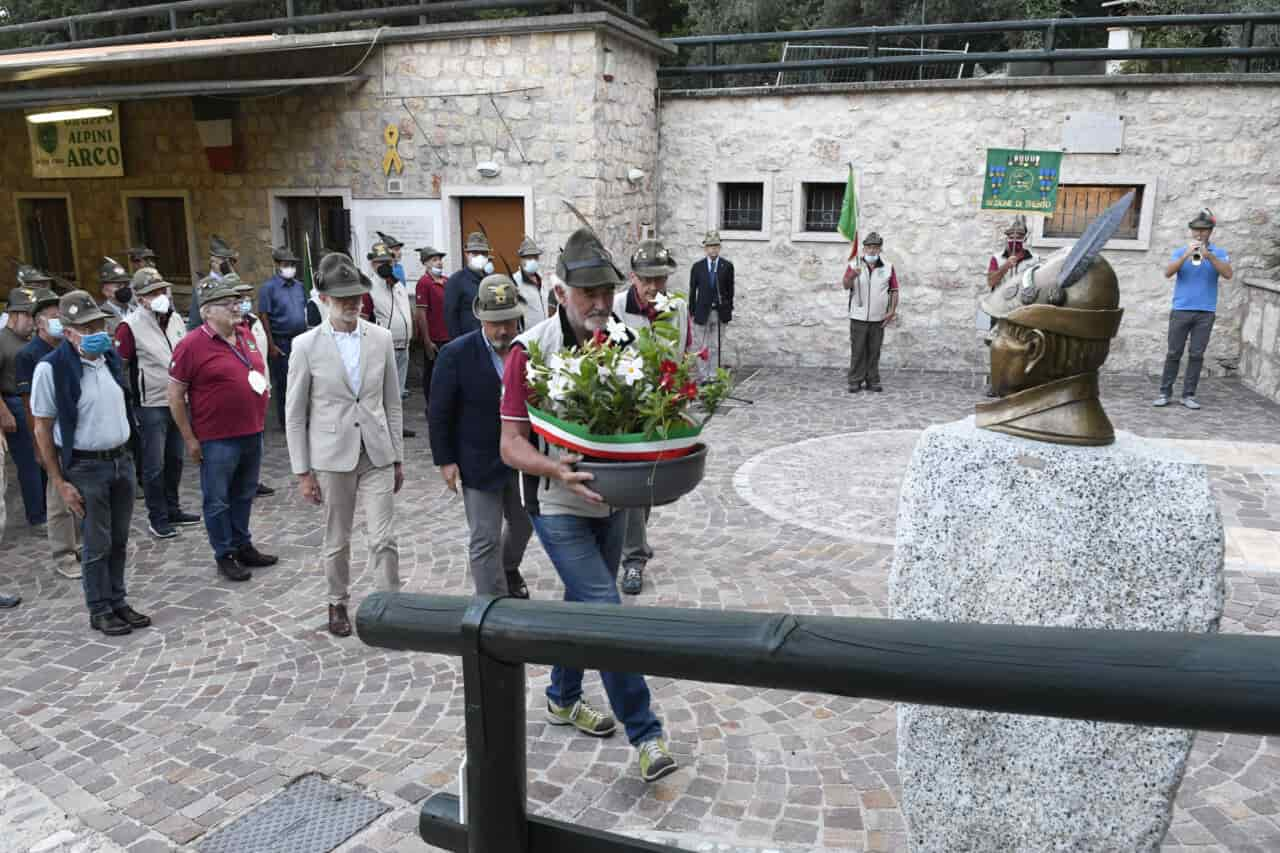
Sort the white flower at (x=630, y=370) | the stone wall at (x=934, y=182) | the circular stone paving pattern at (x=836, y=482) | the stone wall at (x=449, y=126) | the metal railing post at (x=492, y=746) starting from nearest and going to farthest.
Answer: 1. the metal railing post at (x=492, y=746)
2. the white flower at (x=630, y=370)
3. the circular stone paving pattern at (x=836, y=482)
4. the stone wall at (x=449, y=126)
5. the stone wall at (x=934, y=182)

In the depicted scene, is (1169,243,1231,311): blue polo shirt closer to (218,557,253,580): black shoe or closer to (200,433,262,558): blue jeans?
(200,433,262,558): blue jeans

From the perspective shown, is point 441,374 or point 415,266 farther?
point 415,266

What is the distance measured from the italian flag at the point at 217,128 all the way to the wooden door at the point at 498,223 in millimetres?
3780

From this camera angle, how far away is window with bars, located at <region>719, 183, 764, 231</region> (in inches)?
585

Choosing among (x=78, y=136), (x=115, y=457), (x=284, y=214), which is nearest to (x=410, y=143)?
(x=284, y=214)

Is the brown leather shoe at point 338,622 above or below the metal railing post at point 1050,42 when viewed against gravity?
below

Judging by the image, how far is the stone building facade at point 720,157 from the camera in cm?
1264

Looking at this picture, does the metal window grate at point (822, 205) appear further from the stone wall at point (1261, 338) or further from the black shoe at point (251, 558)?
the black shoe at point (251, 558)

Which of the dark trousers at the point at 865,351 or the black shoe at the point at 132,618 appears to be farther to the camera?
the dark trousers at the point at 865,351

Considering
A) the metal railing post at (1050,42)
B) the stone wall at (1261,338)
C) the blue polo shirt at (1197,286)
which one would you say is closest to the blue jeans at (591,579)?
the blue polo shirt at (1197,286)

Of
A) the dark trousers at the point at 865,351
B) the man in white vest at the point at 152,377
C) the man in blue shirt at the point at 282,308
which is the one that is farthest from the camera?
the dark trousers at the point at 865,351

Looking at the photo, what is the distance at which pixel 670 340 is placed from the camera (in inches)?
159

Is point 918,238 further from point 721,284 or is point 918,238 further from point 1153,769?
point 1153,769

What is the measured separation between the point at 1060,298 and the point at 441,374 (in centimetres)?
369
